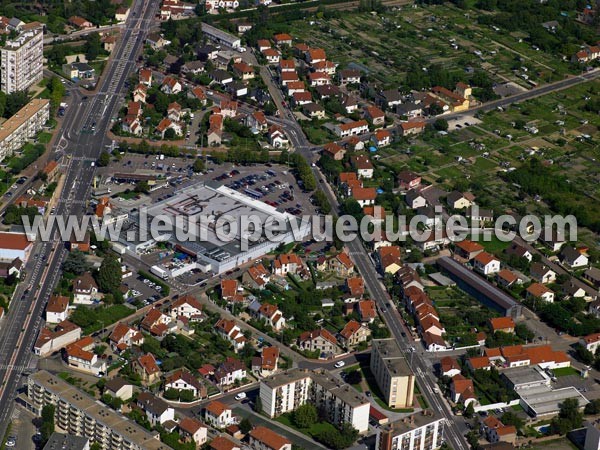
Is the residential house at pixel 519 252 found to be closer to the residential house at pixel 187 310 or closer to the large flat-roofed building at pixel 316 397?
the large flat-roofed building at pixel 316 397

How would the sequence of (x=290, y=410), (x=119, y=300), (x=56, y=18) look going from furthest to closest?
1. (x=56, y=18)
2. (x=119, y=300)
3. (x=290, y=410)

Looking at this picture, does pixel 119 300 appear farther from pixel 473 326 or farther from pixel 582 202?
pixel 582 202

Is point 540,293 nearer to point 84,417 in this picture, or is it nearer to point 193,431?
point 193,431

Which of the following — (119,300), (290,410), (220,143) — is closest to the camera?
(290,410)

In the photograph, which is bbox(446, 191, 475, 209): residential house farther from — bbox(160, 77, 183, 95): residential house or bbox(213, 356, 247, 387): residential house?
bbox(160, 77, 183, 95): residential house

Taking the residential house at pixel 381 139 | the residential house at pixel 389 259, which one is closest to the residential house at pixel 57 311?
the residential house at pixel 389 259

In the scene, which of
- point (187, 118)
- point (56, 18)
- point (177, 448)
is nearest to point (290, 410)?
point (177, 448)
